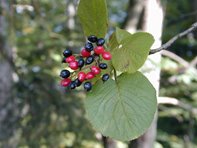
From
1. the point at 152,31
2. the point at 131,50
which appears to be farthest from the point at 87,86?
the point at 152,31

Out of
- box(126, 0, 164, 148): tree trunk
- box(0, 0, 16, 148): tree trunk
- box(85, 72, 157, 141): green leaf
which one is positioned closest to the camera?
box(85, 72, 157, 141): green leaf

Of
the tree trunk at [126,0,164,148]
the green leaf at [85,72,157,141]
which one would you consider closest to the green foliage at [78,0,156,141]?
the green leaf at [85,72,157,141]

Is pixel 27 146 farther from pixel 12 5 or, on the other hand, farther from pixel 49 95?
pixel 12 5

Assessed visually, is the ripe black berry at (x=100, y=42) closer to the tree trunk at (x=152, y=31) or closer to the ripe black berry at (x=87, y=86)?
the ripe black berry at (x=87, y=86)

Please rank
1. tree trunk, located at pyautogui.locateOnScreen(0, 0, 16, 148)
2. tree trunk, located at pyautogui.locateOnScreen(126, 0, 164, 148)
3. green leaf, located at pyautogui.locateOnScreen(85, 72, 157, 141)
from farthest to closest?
1. tree trunk, located at pyautogui.locateOnScreen(0, 0, 16, 148)
2. tree trunk, located at pyautogui.locateOnScreen(126, 0, 164, 148)
3. green leaf, located at pyautogui.locateOnScreen(85, 72, 157, 141)

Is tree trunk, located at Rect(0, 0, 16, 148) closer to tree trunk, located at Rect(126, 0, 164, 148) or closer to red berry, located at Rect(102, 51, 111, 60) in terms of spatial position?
tree trunk, located at Rect(126, 0, 164, 148)

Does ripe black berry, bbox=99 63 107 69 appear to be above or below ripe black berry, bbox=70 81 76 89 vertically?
above

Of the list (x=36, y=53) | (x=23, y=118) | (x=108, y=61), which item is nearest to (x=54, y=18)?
(x=36, y=53)
